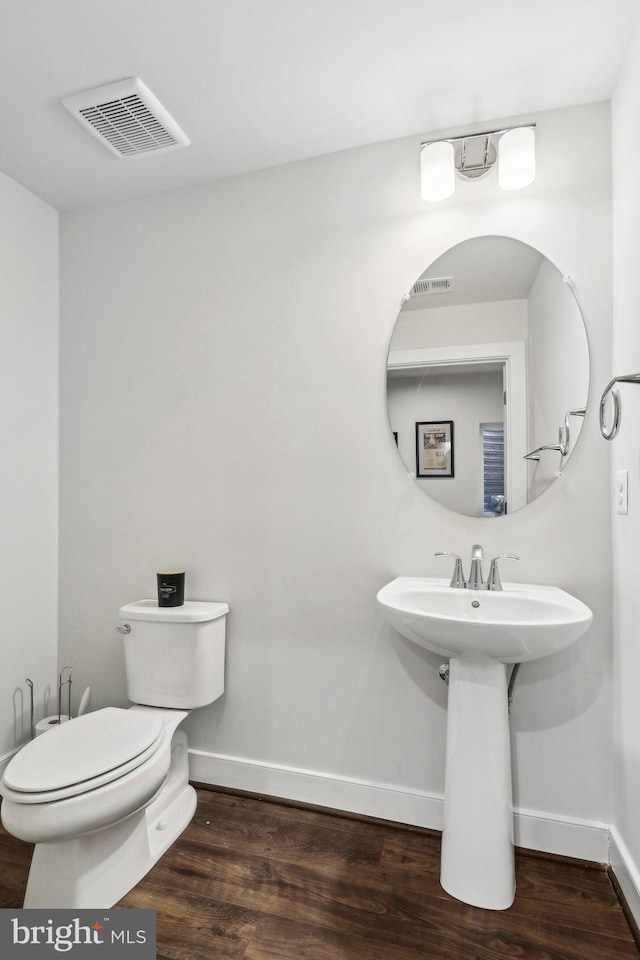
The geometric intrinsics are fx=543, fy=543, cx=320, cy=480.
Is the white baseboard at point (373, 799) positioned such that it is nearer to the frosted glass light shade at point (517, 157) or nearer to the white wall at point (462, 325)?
the white wall at point (462, 325)

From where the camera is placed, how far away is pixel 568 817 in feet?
5.58

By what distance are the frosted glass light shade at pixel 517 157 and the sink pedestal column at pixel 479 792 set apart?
4.80 ft

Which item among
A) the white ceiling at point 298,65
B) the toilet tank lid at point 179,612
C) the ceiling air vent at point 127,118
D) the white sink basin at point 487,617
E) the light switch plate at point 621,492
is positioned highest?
the white ceiling at point 298,65

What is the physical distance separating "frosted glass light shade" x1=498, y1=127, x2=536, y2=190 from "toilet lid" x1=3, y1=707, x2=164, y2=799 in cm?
200

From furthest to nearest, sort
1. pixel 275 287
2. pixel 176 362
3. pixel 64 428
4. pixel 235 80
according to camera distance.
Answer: pixel 64 428
pixel 176 362
pixel 275 287
pixel 235 80

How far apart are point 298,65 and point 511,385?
1170 mm

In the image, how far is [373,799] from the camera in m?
1.89

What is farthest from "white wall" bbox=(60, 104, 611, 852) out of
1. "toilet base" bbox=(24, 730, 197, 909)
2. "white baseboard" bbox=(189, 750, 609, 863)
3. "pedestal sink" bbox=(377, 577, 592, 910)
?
"toilet base" bbox=(24, 730, 197, 909)

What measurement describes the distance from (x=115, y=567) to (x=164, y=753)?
95 cm

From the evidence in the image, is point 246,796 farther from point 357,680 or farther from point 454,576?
point 454,576

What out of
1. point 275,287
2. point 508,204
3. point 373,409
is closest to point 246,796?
point 373,409

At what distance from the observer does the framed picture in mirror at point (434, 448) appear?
187cm

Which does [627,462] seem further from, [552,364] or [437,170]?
[437,170]

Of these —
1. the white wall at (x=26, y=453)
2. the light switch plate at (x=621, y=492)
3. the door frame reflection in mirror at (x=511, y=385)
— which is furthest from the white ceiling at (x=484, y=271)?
the white wall at (x=26, y=453)
